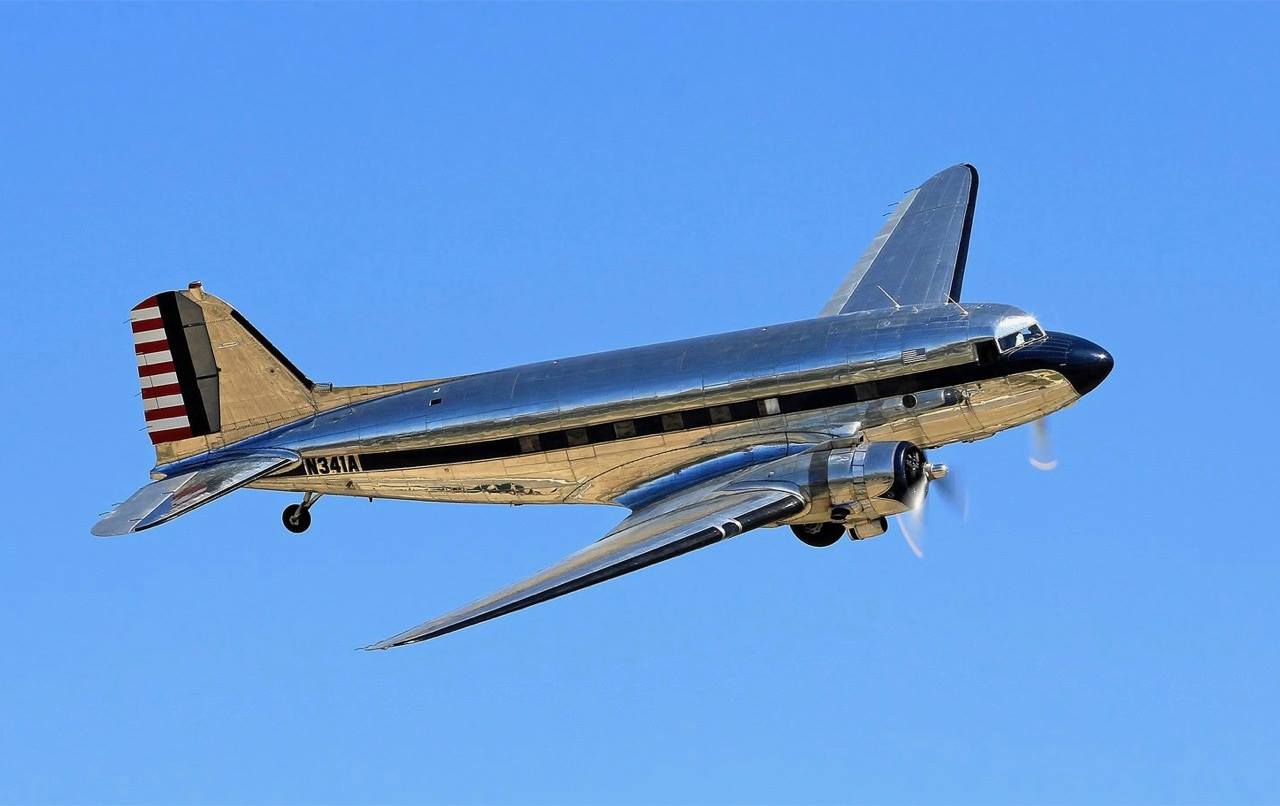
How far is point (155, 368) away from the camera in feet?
123

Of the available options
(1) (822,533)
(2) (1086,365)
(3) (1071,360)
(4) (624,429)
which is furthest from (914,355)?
(4) (624,429)

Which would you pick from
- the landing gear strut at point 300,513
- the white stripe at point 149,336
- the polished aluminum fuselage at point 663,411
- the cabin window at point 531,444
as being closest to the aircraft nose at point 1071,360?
the polished aluminum fuselage at point 663,411

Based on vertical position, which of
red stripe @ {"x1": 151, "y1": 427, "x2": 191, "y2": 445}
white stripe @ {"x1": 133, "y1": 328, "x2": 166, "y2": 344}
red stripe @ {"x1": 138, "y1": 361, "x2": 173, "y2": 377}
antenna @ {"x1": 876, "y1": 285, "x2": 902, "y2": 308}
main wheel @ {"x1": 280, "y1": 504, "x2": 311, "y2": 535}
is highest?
white stripe @ {"x1": 133, "y1": 328, "x2": 166, "y2": 344}

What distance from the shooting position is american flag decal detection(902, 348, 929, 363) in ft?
108

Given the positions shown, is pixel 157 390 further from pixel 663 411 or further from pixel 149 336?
pixel 663 411

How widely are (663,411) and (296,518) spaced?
26.3ft

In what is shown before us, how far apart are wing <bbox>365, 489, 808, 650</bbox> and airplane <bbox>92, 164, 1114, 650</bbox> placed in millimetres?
54

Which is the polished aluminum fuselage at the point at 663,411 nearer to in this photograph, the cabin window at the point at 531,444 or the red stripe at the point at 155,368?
the cabin window at the point at 531,444

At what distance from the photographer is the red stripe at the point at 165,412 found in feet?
123

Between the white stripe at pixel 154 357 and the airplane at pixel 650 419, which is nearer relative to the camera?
the airplane at pixel 650 419

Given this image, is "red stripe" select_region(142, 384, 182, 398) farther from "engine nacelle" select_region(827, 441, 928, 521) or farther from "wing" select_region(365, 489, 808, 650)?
"engine nacelle" select_region(827, 441, 928, 521)

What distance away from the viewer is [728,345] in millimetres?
34188

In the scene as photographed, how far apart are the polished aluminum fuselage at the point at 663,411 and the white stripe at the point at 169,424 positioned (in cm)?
259

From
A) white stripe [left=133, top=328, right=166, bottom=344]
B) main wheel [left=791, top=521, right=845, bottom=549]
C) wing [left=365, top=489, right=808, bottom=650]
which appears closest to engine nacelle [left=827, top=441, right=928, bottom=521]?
wing [left=365, top=489, right=808, bottom=650]
